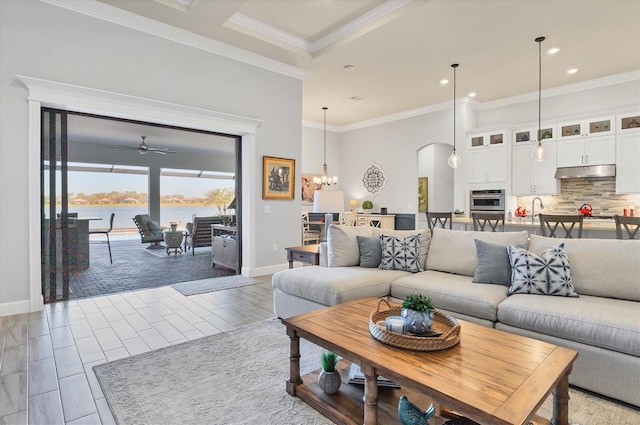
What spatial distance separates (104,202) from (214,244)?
469 cm

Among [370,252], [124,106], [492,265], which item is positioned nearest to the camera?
[492,265]

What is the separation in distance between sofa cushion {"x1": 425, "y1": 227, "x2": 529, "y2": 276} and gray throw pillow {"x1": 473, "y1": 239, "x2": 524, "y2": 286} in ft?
0.68

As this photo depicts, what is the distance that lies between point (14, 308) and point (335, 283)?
331 centimetres

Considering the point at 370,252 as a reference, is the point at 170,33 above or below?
above

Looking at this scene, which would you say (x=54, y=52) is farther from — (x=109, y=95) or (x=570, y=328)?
(x=570, y=328)

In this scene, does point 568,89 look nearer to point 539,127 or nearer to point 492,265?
point 539,127

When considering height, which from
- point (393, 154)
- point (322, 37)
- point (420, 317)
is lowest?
point (420, 317)

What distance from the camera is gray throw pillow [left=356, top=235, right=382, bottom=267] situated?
3.49m

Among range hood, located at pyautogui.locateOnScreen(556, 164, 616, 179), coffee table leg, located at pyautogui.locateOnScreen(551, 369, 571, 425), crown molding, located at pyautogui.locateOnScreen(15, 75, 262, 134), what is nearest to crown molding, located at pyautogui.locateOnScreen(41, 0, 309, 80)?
crown molding, located at pyautogui.locateOnScreen(15, 75, 262, 134)

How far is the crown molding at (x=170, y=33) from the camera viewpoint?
147 inches

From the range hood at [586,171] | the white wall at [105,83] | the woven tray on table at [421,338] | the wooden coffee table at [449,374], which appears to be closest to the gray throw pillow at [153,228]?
the white wall at [105,83]

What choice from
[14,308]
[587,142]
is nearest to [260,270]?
[14,308]

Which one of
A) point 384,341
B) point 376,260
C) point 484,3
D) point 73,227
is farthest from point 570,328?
point 73,227

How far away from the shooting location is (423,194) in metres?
9.24
